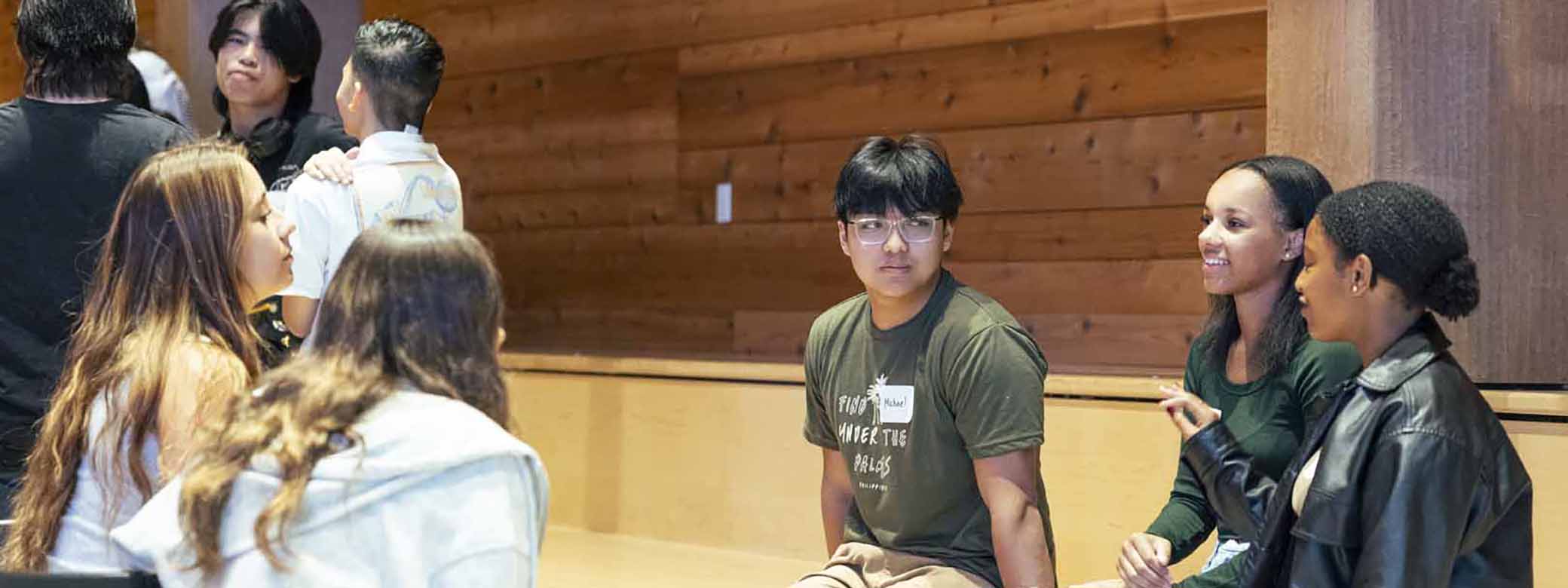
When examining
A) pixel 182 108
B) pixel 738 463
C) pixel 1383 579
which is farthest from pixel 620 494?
pixel 1383 579

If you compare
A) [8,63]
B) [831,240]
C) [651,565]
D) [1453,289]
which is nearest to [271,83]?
[651,565]

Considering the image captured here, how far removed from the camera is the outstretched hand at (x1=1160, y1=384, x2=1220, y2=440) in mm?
2279

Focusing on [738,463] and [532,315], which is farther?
[532,315]

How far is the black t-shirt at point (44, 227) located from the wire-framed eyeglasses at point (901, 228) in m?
1.08

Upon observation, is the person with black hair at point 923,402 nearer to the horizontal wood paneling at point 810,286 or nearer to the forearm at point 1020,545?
the forearm at point 1020,545

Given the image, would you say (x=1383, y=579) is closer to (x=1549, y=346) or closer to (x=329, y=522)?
(x=329, y=522)

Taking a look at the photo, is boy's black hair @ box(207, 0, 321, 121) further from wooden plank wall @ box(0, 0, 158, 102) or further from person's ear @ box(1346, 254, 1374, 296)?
wooden plank wall @ box(0, 0, 158, 102)

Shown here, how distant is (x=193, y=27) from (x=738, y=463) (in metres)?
1.88

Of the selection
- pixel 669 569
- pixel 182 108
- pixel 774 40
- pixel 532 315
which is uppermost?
pixel 774 40

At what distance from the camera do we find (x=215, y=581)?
146cm

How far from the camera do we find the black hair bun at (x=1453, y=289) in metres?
1.96

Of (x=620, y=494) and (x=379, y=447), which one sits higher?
(x=379, y=447)

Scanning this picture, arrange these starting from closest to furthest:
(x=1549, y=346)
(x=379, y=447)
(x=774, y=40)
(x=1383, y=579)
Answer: (x=379, y=447) < (x=1383, y=579) < (x=1549, y=346) < (x=774, y=40)

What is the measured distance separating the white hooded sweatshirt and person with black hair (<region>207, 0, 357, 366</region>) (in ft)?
5.54
